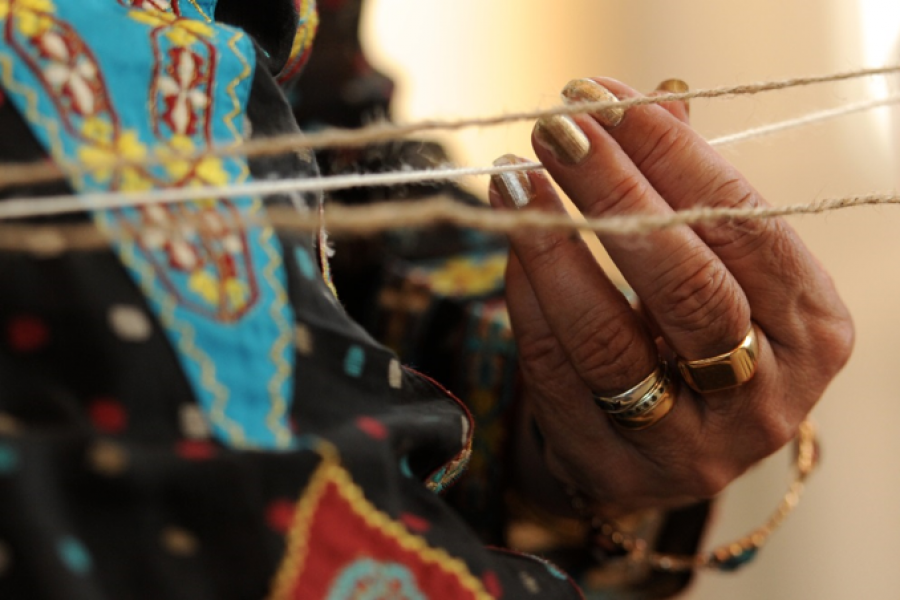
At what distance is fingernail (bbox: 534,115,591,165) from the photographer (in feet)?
1.21

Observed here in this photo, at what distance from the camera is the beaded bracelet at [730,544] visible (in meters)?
0.59

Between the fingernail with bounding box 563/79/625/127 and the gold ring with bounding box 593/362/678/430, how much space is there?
15 cm

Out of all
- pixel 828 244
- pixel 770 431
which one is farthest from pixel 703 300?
pixel 828 244

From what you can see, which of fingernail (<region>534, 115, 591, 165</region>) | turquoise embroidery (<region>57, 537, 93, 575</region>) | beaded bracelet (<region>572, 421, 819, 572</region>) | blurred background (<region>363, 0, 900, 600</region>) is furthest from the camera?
blurred background (<region>363, 0, 900, 600</region>)

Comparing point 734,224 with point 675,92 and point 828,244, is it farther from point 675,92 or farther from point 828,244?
point 828,244

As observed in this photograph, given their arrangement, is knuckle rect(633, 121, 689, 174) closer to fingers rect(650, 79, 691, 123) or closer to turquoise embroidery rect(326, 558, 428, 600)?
fingers rect(650, 79, 691, 123)

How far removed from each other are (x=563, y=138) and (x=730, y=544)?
41 cm

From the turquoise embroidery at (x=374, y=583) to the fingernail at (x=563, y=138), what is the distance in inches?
8.5

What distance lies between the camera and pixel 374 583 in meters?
0.26

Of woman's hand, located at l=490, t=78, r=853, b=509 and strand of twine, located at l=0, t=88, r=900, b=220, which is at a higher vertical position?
strand of twine, located at l=0, t=88, r=900, b=220

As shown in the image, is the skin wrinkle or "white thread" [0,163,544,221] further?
the skin wrinkle

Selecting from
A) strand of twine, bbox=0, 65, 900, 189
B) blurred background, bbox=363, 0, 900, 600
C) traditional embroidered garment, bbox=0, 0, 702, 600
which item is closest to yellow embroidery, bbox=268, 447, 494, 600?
traditional embroidered garment, bbox=0, 0, 702, 600

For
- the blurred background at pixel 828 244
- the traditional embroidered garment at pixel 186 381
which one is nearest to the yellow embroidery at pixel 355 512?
the traditional embroidered garment at pixel 186 381

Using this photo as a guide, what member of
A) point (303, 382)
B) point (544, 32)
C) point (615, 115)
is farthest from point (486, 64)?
point (303, 382)
